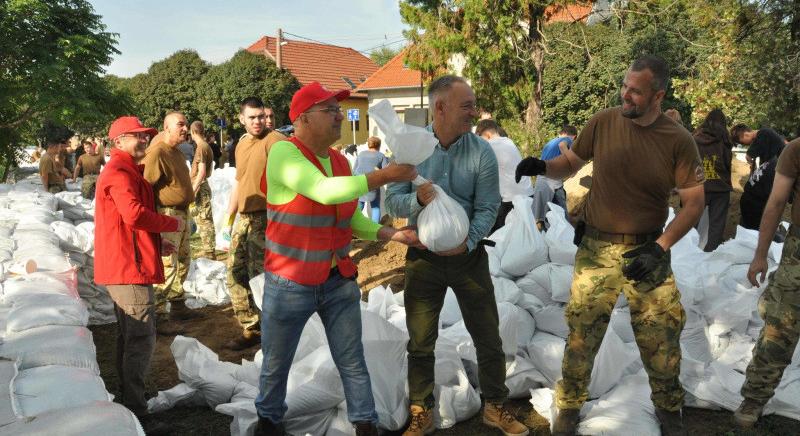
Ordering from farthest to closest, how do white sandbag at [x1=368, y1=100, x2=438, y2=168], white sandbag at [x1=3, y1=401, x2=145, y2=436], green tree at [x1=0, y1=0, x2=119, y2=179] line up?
green tree at [x1=0, y1=0, x2=119, y2=179], white sandbag at [x1=368, y1=100, x2=438, y2=168], white sandbag at [x1=3, y1=401, x2=145, y2=436]

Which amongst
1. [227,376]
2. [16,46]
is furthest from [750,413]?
[16,46]

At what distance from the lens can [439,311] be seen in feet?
9.59

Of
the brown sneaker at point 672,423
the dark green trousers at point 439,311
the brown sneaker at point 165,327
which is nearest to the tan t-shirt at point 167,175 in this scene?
the brown sneaker at point 165,327

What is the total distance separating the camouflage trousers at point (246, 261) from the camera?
4.34 meters

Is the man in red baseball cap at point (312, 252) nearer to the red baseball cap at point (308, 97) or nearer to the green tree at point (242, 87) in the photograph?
the red baseball cap at point (308, 97)

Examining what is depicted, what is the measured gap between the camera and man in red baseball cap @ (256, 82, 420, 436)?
2402mm

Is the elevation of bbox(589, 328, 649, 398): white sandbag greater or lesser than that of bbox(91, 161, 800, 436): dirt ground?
greater

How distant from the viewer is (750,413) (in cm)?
309

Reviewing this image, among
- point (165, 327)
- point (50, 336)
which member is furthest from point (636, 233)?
point (165, 327)

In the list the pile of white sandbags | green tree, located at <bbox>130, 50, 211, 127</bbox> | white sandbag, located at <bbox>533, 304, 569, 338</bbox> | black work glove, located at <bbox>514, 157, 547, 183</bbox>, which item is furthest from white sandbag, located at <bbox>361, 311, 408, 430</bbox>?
green tree, located at <bbox>130, 50, 211, 127</bbox>

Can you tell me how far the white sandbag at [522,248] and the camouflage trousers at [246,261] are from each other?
1.81 metres

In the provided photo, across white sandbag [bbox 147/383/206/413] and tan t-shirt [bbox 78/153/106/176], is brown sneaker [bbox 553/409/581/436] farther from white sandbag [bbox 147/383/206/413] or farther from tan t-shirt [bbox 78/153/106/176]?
tan t-shirt [bbox 78/153/106/176]

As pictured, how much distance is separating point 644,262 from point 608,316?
1.36 feet

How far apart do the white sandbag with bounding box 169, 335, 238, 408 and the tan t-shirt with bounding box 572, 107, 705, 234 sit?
2.08m
